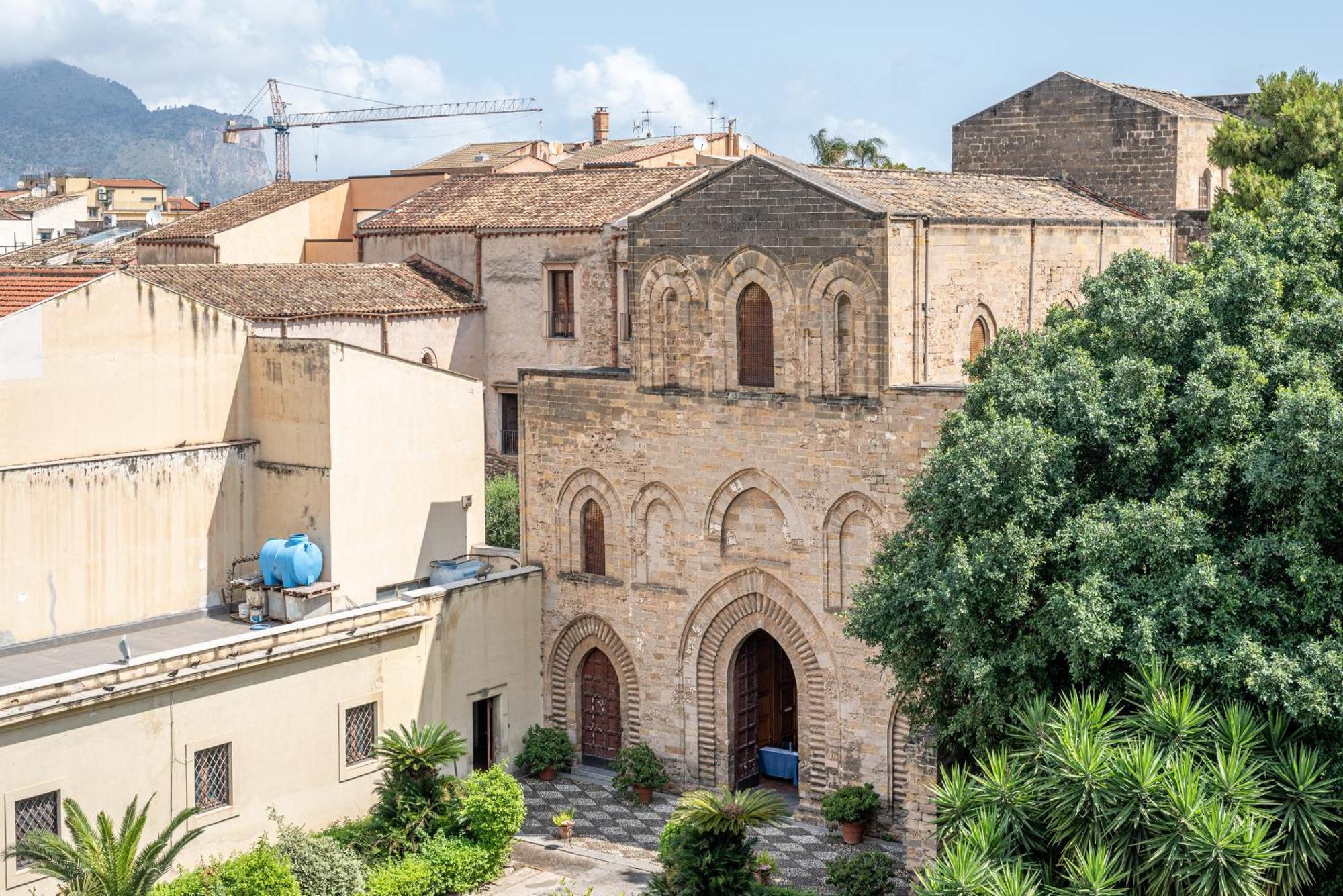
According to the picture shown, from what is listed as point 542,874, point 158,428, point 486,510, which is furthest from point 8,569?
point 486,510

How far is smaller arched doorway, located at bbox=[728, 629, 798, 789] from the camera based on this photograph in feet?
85.7

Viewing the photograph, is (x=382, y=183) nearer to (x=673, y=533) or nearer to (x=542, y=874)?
(x=673, y=533)

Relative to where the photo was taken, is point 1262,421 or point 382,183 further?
point 382,183

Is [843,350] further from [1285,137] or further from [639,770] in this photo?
[1285,137]

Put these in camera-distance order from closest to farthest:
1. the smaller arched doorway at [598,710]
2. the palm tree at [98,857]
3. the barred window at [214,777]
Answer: the palm tree at [98,857], the barred window at [214,777], the smaller arched doorway at [598,710]

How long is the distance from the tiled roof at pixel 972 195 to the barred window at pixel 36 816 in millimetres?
13300

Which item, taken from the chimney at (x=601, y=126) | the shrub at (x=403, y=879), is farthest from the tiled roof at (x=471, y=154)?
the shrub at (x=403, y=879)

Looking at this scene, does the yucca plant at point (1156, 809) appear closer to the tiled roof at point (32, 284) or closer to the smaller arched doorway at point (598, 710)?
the smaller arched doorway at point (598, 710)

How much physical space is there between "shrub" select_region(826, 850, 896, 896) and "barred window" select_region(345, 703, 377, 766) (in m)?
7.38

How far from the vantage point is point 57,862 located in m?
19.4

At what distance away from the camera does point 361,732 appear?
24781mm

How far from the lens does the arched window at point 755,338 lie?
25109 mm

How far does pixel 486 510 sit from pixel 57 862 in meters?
15.9

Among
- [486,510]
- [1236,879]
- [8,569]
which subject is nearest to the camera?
[1236,879]
